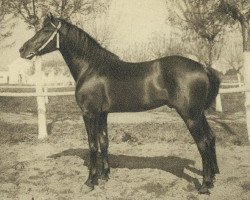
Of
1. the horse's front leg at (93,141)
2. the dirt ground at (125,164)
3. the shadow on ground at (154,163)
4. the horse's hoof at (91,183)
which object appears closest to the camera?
the dirt ground at (125,164)

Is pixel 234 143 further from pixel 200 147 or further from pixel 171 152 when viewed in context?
pixel 200 147

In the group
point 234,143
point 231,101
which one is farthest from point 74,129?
point 231,101

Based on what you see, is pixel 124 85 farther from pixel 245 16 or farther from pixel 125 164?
pixel 245 16

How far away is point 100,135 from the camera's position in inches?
236

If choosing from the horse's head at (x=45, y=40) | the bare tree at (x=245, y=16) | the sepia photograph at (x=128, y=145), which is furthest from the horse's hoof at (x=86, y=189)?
the bare tree at (x=245, y=16)

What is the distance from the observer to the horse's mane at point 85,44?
5742mm

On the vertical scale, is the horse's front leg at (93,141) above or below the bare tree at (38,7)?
below

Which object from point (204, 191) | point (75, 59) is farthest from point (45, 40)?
point (204, 191)

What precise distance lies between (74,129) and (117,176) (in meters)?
5.05

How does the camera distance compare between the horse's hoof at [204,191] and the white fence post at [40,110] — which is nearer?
the horse's hoof at [204,191]

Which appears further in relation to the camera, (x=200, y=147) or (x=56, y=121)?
(x=56, y=121)

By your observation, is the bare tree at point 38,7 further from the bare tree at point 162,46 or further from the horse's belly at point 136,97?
the bare tree at point 162,46

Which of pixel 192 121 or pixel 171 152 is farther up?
pixel 192 121

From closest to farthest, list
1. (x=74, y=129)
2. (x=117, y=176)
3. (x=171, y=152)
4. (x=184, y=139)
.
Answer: (x=117, y=176)
(x=171, y=152)
(x=184, y=139)
(x=74, y=129)
